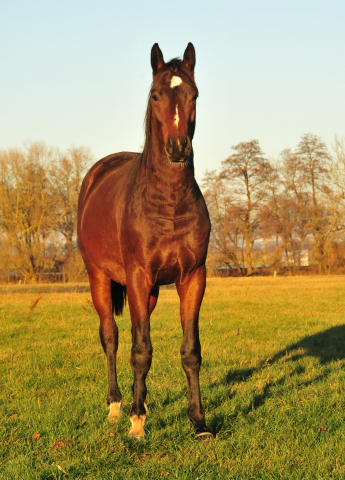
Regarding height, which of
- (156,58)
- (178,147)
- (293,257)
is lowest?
(293,257)

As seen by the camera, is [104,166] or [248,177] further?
[248,177]

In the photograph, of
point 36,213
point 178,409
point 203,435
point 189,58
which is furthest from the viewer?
point 36,213

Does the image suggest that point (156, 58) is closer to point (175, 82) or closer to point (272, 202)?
point (175, 82)

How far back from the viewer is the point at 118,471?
301cm

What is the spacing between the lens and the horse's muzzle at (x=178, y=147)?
3256 millimetres

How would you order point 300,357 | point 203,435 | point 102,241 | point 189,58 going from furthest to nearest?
point 300,357 → point 102,241 → point 189,58 → point 203,435

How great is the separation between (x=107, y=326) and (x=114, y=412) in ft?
3.50

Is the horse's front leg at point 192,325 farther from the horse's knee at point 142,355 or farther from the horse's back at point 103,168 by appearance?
the horse's back at point 103,168

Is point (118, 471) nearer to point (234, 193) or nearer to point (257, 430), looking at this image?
point (257, 430)

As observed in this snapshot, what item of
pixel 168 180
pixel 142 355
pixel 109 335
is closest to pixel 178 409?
pixel 142 355

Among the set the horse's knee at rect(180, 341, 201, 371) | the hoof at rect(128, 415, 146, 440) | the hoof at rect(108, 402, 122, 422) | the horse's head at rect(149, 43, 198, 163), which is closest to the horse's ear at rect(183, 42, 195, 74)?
the horse's head at rect(149, 43, 198, 163)

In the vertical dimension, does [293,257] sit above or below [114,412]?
above

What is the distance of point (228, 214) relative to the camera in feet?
127

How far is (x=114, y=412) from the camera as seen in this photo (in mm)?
4340
